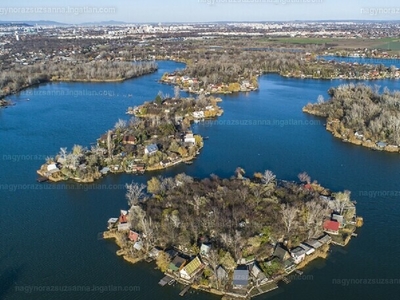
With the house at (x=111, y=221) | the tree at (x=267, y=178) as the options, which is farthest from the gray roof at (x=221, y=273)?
the tree at (x=267, y=178)

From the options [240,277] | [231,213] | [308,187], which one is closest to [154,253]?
[240,277]

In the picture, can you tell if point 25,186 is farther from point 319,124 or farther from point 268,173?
point 319,124

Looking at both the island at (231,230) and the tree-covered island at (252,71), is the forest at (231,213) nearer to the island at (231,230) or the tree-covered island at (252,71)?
the island at (231,230)

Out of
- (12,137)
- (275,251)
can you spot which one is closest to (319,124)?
(275,251)

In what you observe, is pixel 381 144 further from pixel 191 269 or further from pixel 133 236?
pixel 133 236

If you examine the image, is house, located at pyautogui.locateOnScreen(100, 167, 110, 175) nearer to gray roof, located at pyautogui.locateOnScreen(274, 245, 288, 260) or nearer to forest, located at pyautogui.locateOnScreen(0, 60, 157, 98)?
gray roof, located at pyautogui.locateOnScreen(274, 245, 288, 260)

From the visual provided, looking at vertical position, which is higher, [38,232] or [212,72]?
[212,72]

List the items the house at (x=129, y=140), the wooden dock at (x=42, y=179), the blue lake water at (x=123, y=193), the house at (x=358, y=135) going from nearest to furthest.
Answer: the blue lake water at (x=123, y=193), the wooden dock at (x=42, y=179), the house at (x=129, y=140), the house at (x=358, y=135)
